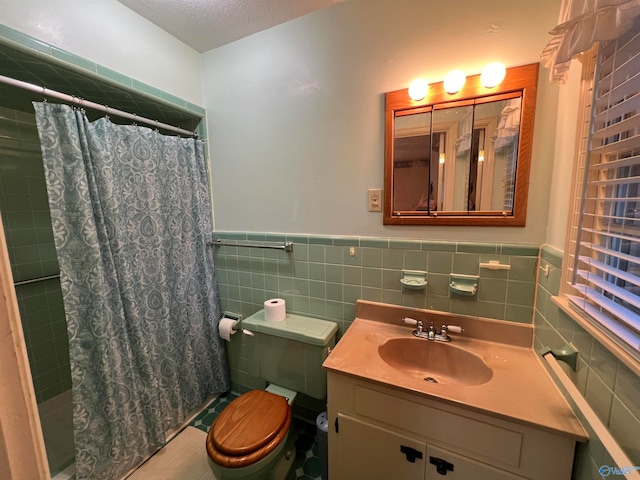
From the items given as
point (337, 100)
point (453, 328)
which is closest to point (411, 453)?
point (453, 328)

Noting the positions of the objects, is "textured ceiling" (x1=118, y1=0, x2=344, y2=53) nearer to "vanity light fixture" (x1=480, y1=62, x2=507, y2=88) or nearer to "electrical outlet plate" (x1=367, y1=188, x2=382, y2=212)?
"vanity light fixture" (x1=480, y1=62, x2=507, y2=88)

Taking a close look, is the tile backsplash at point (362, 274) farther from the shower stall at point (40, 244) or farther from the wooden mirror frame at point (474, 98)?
the shower stall at point (40, 244)

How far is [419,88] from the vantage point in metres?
1.16

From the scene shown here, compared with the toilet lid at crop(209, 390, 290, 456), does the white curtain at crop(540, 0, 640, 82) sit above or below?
above

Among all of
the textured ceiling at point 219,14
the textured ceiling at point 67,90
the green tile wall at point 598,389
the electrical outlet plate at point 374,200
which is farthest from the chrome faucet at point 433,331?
the textured ceiling at point 67,90

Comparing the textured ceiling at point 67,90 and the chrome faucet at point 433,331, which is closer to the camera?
the textured ceiling at point 67,90

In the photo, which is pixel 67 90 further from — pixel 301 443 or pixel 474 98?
pixel 301 443

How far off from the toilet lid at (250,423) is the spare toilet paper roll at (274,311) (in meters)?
0.39

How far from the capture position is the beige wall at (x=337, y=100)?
41.8 inches

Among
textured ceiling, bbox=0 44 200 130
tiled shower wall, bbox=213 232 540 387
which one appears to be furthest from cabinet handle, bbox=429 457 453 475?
textured ceiling, bbox=0 44 200 130

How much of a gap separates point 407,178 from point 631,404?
39.2 inches

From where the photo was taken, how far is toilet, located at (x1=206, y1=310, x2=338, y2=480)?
1.07 m

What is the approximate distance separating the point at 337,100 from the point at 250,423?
1.65 meters

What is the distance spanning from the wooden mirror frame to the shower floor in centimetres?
137
